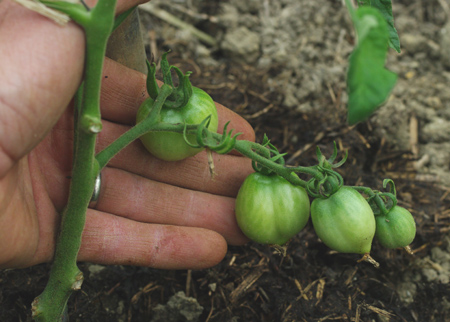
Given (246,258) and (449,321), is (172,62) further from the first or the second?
(449,321)

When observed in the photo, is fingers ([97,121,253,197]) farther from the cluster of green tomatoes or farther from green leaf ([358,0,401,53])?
green leaf ([358,0,401,53])

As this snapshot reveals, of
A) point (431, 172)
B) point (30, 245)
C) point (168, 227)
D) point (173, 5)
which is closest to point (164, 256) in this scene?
point (168, 227)

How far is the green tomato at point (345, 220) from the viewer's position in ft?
4.09

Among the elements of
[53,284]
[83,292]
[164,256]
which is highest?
[53,284]

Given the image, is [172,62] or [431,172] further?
[172,62]

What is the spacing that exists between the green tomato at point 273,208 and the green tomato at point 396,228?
230 mm

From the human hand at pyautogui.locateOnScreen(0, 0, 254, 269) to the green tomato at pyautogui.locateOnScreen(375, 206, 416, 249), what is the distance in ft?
1.73

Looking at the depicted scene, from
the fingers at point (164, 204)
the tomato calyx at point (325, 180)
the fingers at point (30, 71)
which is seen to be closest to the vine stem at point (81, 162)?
the fingers at point (30, 71)

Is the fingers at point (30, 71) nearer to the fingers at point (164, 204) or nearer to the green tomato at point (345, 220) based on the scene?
the fingers at point (164, 204)

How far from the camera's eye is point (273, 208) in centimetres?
139

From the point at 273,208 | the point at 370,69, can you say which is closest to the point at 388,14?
the point at 370,69

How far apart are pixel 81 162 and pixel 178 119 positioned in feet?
1.03

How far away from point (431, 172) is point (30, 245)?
66.6 inches

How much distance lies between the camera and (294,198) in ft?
4.58
